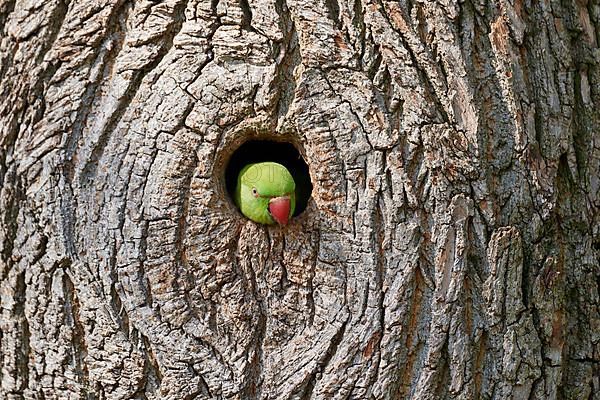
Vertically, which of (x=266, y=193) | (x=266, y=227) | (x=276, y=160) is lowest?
(x=266, y=227)

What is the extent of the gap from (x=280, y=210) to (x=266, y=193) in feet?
0.65

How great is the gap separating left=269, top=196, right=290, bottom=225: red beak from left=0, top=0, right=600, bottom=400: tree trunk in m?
0.06

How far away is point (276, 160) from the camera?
3738 millimetres

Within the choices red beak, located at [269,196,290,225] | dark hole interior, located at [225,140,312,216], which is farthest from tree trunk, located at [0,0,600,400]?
dark hole interior, located at [225,140,312,216]

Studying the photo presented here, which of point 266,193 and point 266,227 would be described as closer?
point 266,227

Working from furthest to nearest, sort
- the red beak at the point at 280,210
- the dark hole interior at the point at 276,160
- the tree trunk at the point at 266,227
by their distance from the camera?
the dark hole interior at the point at 276,160, the red beak at the point at 280,210, the tree trunk at the point at 266,227

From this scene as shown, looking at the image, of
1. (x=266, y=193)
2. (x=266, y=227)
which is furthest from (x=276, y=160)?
(x=266, y=227)

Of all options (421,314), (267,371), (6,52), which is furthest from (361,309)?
(6,52)

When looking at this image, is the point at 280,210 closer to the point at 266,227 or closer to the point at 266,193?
the point at 266,227

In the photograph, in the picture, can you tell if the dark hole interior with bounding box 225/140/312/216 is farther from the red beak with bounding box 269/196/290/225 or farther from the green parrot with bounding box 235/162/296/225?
the red beak with bounding box 269/196/290/225

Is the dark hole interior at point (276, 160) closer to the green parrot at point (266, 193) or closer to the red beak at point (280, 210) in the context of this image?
the green parrot at point (266, 193)

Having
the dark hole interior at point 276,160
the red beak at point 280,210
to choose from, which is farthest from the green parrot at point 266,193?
the dark hole interior at point 276,160

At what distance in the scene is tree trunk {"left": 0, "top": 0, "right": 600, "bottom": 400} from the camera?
2.84 metres

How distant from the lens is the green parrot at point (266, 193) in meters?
3.00
